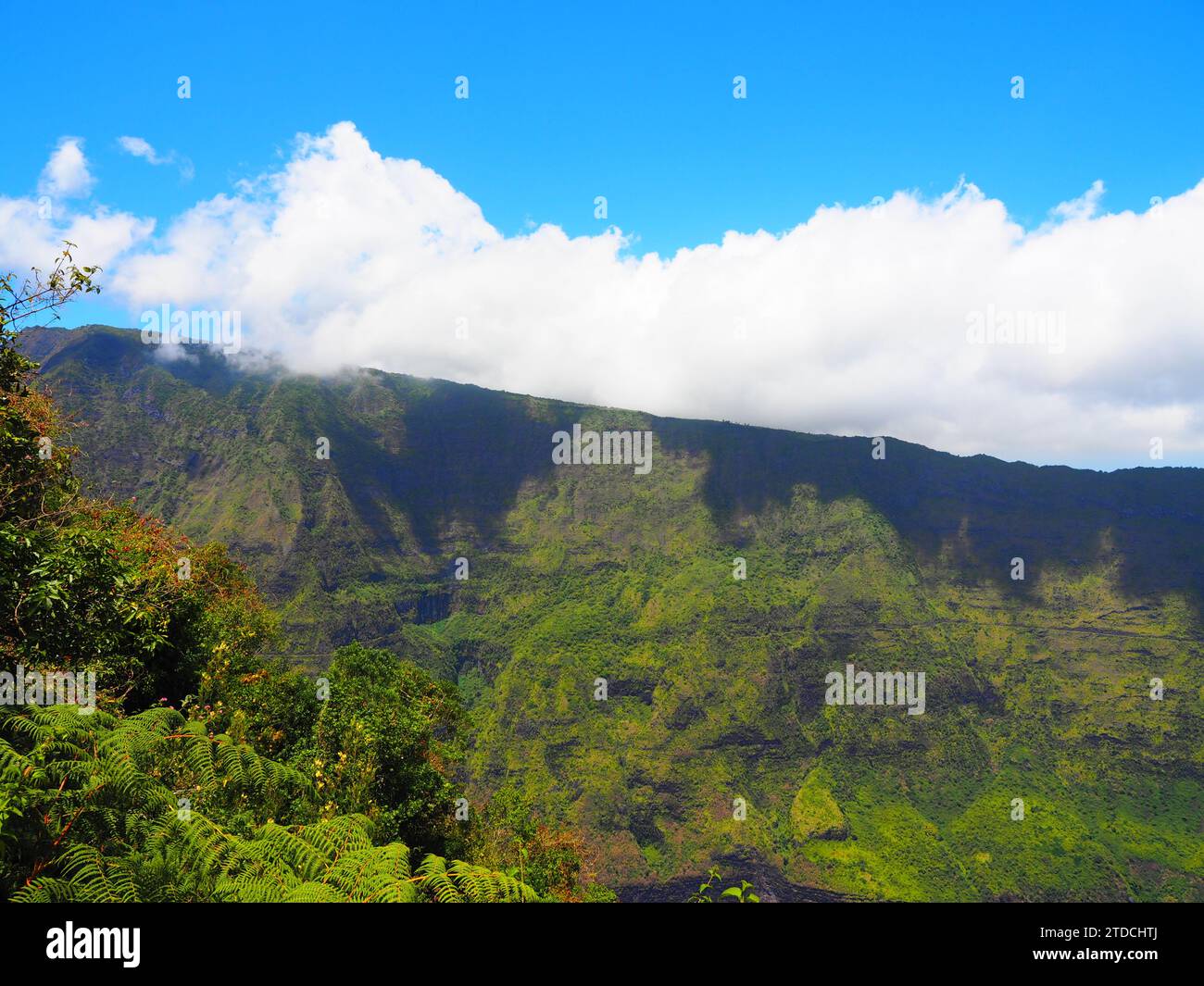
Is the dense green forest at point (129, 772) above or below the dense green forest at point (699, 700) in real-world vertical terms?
above

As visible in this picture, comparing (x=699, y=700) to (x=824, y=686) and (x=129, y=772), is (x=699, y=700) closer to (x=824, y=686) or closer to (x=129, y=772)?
(x=824, y=686)

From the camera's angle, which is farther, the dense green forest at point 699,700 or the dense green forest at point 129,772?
the dense green forest at point 699,700

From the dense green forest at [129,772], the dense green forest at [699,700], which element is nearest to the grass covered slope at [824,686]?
the dense green forest at [699,700]

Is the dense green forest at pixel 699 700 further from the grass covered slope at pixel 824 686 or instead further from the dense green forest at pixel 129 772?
the grass covered slope at pixel 824 686

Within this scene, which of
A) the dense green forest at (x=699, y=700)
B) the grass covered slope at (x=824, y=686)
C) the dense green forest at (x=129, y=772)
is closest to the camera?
the dense green forest at (x=129, y=772)

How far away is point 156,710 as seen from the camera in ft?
44.5

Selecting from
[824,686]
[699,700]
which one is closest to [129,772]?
[699,700]

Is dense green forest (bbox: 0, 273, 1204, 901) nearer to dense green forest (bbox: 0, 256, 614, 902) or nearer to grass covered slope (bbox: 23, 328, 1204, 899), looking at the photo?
dense green forest (bbox: 0, 256, 614, 902)

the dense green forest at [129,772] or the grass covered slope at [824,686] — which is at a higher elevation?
the dense green forest at [129,772]

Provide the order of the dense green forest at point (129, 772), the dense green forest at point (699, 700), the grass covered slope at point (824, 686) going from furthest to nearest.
A: the grass covered slope at point (824, 686) < the dense green forest at point (699, 700) < the dense green forest at point (129, 772)

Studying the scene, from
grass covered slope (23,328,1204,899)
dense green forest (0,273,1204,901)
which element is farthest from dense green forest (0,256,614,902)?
grass covered slope (23,328,1204,899)
